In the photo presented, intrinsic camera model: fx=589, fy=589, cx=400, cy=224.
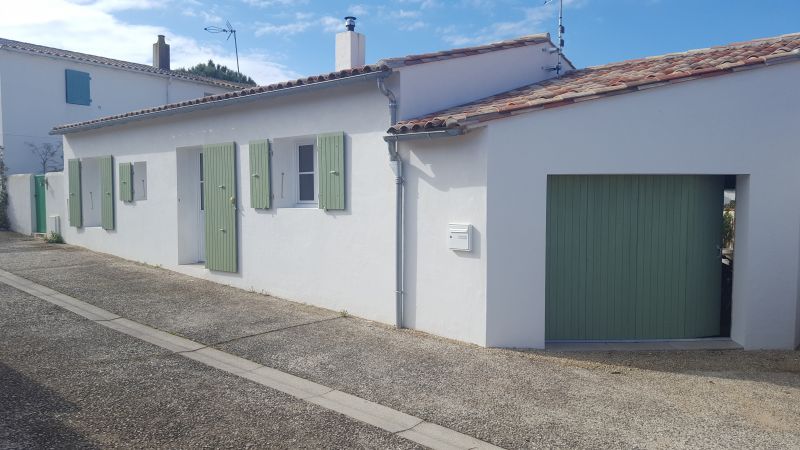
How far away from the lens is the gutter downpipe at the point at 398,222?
7.00 metres

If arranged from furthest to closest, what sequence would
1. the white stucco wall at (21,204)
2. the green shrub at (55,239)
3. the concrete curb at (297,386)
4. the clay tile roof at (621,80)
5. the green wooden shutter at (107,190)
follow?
the white stucco wall at (21,204), the green shrub at (55,239), the green wooden shutter at (107,190), the clay tile roof at (621,80), the concrete curb at (297,386)

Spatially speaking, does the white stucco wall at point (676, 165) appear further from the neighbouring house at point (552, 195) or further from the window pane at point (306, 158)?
the window pane at point (306, 158)

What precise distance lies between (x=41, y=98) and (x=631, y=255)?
17583 mm

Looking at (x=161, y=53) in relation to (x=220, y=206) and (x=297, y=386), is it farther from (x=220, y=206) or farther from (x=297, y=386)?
(x=297, y=386)

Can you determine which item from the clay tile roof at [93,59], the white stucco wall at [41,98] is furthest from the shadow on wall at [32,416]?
the clay tile roof at [93,59]

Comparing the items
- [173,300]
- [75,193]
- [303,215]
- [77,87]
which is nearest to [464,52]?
[303,215]

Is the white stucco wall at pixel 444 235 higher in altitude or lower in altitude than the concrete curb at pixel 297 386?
higher

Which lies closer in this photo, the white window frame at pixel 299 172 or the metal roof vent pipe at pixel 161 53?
the white window frame at pixel 299 172

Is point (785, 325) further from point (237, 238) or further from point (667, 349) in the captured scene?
point (237, 238)

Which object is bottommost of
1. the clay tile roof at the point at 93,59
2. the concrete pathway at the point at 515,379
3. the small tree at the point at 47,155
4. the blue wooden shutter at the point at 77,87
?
the concrete pathway at the point at 515,379

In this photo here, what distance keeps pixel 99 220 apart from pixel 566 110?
11138mm

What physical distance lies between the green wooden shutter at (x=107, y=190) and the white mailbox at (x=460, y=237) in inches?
338

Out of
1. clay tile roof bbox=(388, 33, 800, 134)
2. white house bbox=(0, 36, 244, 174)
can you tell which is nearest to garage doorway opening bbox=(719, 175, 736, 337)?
clay tile roof bbox=(388, 33, 800, 134)

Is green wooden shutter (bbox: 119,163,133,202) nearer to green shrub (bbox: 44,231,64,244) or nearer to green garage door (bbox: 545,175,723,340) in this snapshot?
green shrub (bbox: 44,231,64,244)
